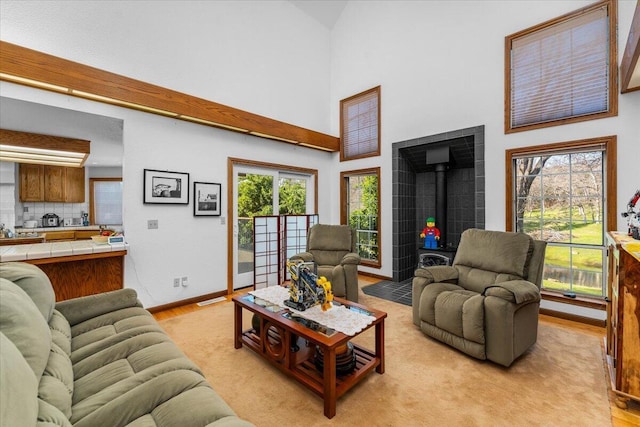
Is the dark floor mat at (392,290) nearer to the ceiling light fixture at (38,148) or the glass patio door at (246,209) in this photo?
the glass patio door at (246,209)

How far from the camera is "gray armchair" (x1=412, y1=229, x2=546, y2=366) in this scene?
2180 millimetres

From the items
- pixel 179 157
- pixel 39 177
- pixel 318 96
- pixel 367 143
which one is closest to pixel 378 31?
pixel 318 96

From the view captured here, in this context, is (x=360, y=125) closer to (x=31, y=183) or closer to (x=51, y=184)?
(x=51, y=184)

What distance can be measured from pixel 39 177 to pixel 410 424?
22.6 feet

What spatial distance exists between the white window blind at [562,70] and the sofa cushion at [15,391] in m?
4.49

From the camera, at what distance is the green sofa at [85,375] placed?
800mm

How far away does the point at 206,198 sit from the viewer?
3893mm

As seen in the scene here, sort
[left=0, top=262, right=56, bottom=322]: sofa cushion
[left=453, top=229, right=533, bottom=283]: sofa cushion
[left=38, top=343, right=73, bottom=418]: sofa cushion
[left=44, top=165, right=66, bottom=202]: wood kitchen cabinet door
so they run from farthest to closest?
[left=44, top=165, right=66, bottom=202]: wood kitchen cabinet door
[left=453, top=229, right=533, bottom=283]: sofa cushion
[left=0, top=262, right=56, bottom=322]: sofa cushion
[left=38, top=343, right=73, bottom=418]: sofa cushion

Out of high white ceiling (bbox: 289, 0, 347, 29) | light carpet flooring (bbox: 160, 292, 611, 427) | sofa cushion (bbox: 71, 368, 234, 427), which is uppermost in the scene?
high white ceiling (bbox: 289, 0, 347, 29)

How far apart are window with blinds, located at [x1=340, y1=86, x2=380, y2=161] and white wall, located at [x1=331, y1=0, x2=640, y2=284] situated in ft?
0.46

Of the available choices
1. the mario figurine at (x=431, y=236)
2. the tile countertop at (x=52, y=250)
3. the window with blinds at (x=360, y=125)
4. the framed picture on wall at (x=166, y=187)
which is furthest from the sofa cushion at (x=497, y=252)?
the tile countertop at (x=52, y=250)

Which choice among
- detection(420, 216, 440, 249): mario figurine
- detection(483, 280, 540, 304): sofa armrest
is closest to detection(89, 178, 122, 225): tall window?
detection(420, 216, 440, 249): mario figurine

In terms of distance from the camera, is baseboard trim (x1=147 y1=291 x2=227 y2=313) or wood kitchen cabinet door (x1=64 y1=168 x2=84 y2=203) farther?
wood kitchen cabinet door (x1=64 y1=168 x2=84 y2=203)

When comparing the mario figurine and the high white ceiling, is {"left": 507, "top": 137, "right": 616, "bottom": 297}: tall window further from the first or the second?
the high white ceiling
